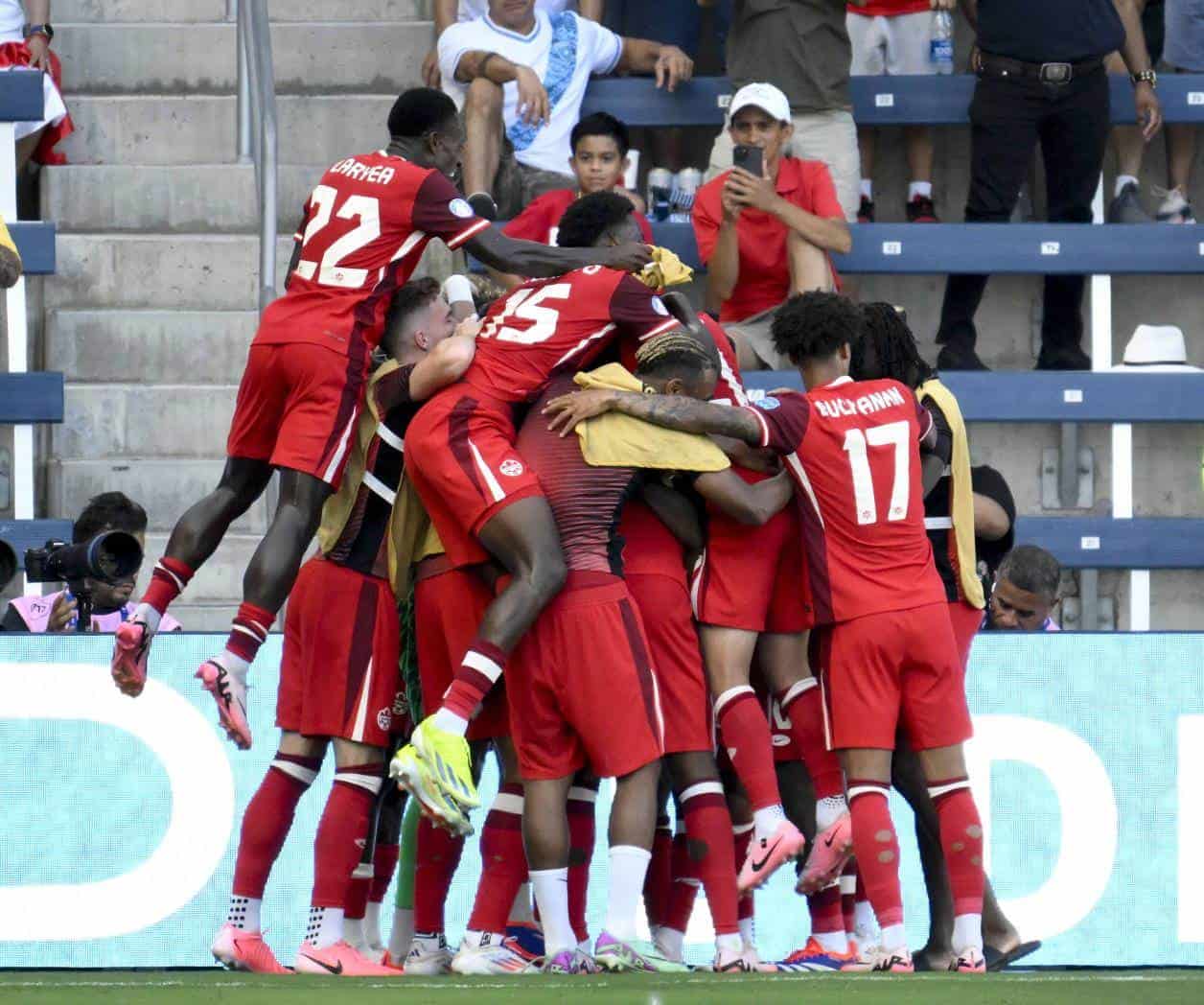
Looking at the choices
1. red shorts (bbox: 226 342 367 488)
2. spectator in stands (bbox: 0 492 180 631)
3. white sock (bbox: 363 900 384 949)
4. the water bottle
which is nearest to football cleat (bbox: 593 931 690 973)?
white sock (bbox: 363 900 384 949)

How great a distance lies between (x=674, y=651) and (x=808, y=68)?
174 inches

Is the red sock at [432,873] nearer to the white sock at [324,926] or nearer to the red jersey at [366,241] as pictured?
the white sock at [324,926]

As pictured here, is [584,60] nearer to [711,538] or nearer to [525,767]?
[711,538]

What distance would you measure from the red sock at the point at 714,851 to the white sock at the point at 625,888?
0.19 meters

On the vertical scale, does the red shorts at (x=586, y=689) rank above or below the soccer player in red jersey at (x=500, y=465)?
below

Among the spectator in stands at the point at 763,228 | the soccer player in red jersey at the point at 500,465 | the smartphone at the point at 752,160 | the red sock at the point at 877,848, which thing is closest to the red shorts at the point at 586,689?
the soccer player in red jersey at the point at 500,465

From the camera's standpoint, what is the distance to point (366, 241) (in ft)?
22.6

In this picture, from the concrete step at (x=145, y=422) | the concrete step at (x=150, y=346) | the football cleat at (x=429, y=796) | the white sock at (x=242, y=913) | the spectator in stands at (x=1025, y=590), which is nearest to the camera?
the football cleat at (x=429, y=796)

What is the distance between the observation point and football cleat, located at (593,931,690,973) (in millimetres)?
6113

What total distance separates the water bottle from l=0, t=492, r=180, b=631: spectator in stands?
4728 millimetres

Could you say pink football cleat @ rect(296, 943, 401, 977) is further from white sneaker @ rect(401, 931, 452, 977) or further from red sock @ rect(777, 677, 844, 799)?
red sock @ rect(777, 677, 844, 799)

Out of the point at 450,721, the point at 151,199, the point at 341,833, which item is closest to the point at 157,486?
the point at 151,199

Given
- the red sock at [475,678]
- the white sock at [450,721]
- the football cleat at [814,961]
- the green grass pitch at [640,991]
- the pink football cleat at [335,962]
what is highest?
the red sock at [475,678]

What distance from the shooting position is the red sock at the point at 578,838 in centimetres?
658
